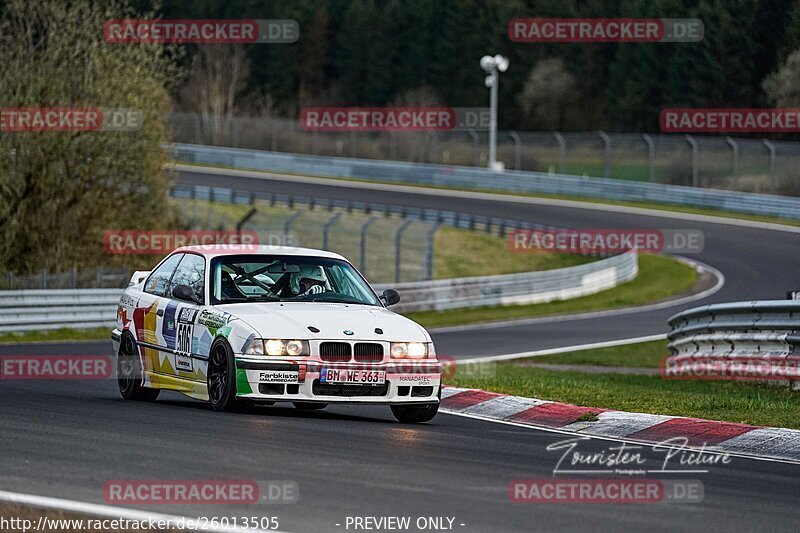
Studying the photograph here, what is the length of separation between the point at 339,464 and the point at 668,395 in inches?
245

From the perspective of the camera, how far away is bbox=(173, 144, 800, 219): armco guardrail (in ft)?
172

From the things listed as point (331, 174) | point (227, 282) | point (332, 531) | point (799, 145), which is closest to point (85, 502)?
point (332, 531)

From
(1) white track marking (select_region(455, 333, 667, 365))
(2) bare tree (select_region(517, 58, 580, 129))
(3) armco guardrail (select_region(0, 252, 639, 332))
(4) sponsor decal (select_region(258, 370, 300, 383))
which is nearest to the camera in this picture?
(4) sponsor decal (select_region(258, 370, 300, 383))

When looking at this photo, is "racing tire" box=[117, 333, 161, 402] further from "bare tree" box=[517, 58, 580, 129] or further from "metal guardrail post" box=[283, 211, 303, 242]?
"bare tree" box=[517, 58, 580, 129]

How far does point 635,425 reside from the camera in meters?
11.4

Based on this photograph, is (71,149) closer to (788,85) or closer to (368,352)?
(368,352)

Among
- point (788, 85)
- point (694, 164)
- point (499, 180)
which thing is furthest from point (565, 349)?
point (788, 85)

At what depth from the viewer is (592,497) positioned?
794cm

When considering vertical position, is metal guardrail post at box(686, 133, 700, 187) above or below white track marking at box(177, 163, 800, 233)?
above

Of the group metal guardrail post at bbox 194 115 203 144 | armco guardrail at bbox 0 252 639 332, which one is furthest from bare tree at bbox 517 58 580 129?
armco guardrail at bbox 0 252 639 332

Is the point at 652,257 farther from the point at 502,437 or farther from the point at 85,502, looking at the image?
the point at 85,502

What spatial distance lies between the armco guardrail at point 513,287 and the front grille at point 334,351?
21587mm

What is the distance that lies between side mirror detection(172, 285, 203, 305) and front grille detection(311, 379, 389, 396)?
1.60 m

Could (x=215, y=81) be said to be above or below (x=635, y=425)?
above
